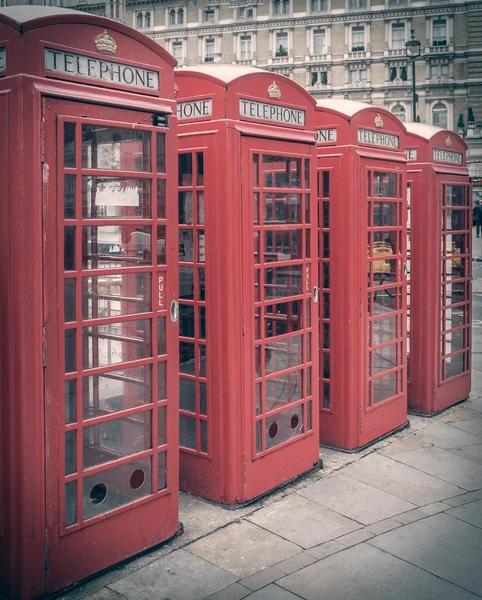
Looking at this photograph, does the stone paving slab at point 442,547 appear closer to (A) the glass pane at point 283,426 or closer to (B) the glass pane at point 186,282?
(A) the glass pane at point 283,426

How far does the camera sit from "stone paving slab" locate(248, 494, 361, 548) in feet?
15.3

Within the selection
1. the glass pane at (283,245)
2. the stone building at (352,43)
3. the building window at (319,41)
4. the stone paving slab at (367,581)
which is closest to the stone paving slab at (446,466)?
the stone paving slab at (367,581)

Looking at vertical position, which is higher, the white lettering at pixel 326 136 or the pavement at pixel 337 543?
the white lettering at pixel 326 136

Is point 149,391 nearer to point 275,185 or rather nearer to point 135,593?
point 135,593

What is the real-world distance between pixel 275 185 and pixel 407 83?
50344 mm

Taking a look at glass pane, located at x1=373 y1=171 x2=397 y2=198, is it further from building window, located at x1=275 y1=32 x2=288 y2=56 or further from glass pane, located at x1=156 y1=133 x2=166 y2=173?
building window, located at x1=275 y1=32 x2=288 y2=56

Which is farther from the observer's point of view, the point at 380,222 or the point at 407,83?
the point at 407,83

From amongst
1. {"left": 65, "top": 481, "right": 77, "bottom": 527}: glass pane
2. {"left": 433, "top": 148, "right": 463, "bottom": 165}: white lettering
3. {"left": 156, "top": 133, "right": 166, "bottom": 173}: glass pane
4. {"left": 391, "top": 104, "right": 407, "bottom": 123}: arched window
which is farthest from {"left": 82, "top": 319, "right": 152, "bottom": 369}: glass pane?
{"left": 391, "top": 104, "right": 407, "bottom": 123}: arched window

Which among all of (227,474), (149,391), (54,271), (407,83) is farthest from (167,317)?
(407,83)

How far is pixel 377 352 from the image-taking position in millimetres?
6496

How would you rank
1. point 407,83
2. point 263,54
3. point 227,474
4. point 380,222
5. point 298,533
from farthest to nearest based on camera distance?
point 263,54, point 407,83, point 380,222, point 227,474, point 298,533

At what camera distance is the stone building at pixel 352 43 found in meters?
51.5

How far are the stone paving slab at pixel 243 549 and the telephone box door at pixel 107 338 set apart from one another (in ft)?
0.93

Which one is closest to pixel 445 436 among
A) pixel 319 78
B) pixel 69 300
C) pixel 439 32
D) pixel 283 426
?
pixel 283 426
